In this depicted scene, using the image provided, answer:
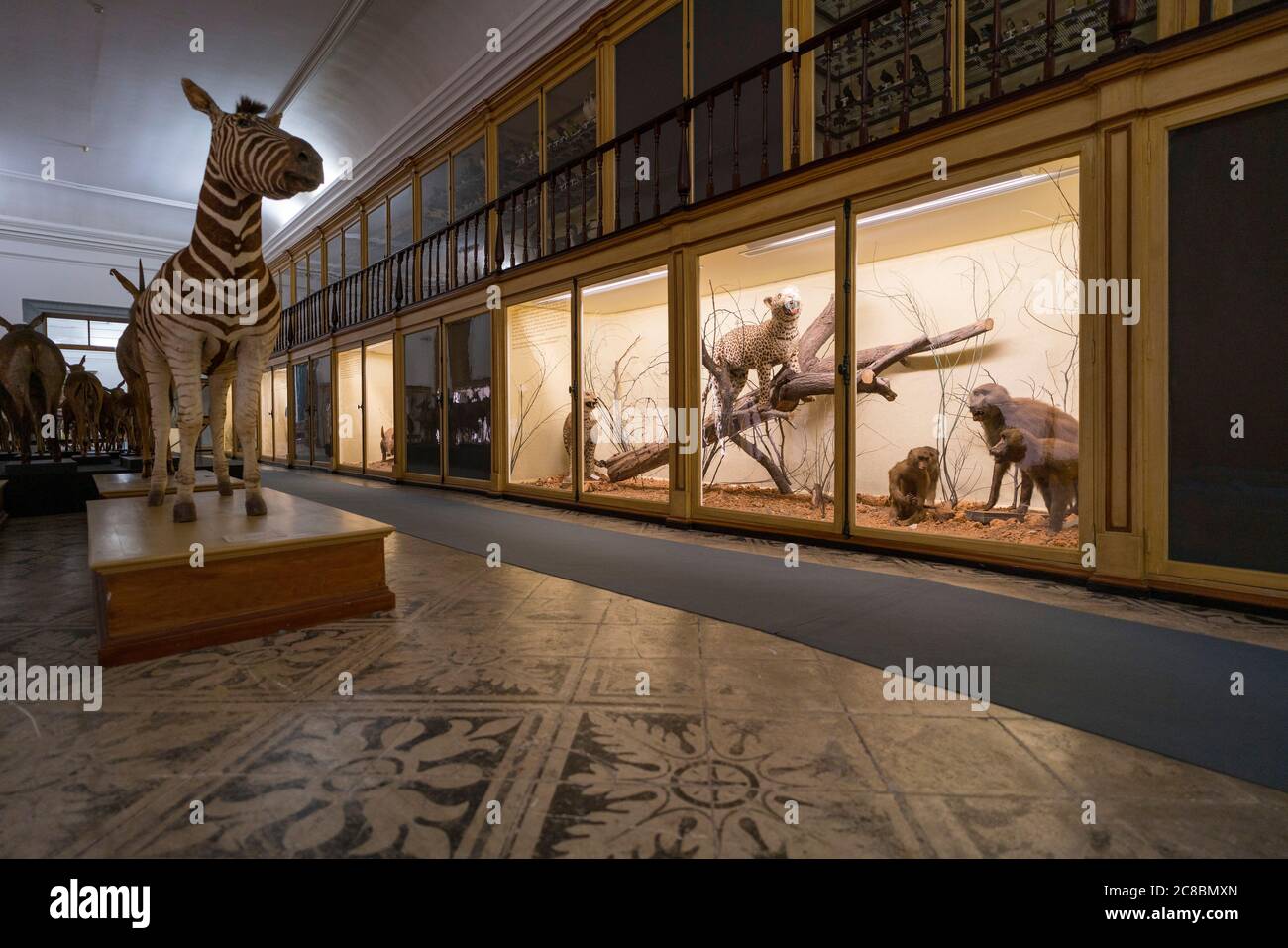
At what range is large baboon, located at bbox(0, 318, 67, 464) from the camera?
206 inches

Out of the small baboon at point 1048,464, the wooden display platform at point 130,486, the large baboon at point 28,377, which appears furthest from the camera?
the large baboon at point 28,377

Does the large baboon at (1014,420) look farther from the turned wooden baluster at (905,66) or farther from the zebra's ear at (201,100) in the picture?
the zebra's ear at (201,100)

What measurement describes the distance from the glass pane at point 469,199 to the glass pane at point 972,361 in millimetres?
6139

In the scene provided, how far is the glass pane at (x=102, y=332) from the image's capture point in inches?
598

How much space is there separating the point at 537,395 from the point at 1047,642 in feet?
19.3

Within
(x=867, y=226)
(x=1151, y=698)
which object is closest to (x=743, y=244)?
(x=867, y=226)

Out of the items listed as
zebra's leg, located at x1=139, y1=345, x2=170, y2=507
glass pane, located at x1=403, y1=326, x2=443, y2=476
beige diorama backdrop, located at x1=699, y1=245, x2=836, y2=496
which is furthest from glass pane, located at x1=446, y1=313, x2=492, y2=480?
zebra's leg, located at x1=139, y1=345, x2=170, y2=507

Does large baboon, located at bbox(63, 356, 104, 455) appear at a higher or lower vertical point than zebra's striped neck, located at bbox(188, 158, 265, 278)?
lower

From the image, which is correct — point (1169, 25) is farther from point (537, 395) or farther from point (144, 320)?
point (537, 395)

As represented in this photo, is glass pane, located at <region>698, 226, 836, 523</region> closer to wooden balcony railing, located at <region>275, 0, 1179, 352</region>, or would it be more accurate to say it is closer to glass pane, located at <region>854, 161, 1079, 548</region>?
glass pane, located at <region>854, 161, 1079, 548</region>

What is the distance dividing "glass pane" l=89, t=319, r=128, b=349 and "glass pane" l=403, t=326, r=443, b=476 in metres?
11.2

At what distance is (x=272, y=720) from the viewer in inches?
65.7

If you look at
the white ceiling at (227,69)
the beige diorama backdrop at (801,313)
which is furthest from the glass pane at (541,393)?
the white ceiling at (227,69)

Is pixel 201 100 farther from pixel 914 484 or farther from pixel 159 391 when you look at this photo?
pixel 914 484
